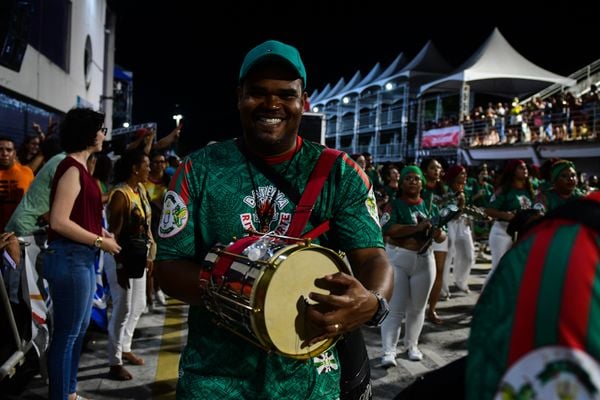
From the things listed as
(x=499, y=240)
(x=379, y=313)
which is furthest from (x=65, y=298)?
(x=499, y=240)

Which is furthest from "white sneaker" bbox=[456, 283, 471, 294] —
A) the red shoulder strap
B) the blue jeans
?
the red shoulder strap

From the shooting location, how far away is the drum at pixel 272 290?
1.57m

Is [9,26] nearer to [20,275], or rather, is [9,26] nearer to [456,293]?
[20,275]

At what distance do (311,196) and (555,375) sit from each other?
1282 mm

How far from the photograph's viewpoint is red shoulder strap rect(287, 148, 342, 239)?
6.16 ft

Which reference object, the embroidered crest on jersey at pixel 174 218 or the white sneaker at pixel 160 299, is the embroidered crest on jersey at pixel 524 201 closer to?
the white sneaker at pixel 160 299

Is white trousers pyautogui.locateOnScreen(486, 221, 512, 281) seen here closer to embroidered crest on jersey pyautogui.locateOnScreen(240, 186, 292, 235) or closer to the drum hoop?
embroidered crest on jersey pyautogui.locateOnScreen(240, 186, 292, 235)

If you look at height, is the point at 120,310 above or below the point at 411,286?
below

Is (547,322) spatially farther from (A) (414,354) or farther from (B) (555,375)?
(A) (414,354)

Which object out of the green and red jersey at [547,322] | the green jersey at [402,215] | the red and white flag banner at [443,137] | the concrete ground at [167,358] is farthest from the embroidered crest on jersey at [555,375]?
the red and white flag banner at [443,137]

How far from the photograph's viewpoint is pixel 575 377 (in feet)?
2.25

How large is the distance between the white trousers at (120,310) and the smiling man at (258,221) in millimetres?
3210

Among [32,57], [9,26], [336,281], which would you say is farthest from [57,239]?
[32,57]

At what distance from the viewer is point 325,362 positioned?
1913 mm
